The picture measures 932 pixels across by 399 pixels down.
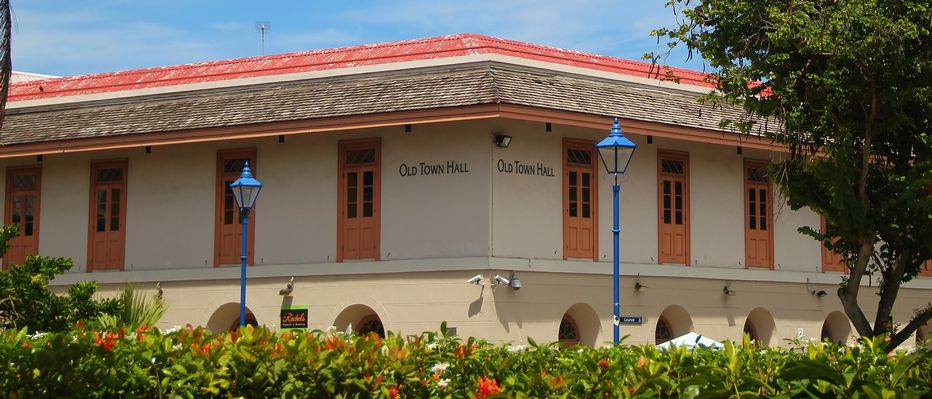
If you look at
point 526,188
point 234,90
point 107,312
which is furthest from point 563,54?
point 107,312

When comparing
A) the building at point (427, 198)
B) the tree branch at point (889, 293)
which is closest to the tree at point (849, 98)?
the tree branch at point (889, 293)

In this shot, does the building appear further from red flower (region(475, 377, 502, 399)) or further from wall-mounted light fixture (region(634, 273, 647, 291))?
red flower (region(475, 377, 502, 399))

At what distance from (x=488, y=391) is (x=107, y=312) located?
1072 cm

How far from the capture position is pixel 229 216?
85.5 ft

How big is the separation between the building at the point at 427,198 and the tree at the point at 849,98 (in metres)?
3.74

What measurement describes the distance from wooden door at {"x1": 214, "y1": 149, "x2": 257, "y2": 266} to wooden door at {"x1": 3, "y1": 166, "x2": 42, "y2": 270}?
4480mm

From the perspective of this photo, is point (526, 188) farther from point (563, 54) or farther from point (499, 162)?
point (563, 54)

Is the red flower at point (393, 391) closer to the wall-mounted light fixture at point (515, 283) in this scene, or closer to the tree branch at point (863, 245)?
the tree branch at point (863, 245)

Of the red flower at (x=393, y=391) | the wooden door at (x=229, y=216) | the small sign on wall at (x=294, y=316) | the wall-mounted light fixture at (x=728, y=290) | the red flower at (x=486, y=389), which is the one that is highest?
the wooden door at (x=229, y=216)

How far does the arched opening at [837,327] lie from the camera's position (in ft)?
93.5

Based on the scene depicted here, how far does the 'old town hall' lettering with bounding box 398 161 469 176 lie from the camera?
78.2 ft

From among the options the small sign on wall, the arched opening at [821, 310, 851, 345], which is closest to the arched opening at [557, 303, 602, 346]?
the small sign on wall

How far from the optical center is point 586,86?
81.9 feet

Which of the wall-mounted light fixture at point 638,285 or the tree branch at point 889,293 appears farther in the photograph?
the wall-mounted light fixture at point 638,285
